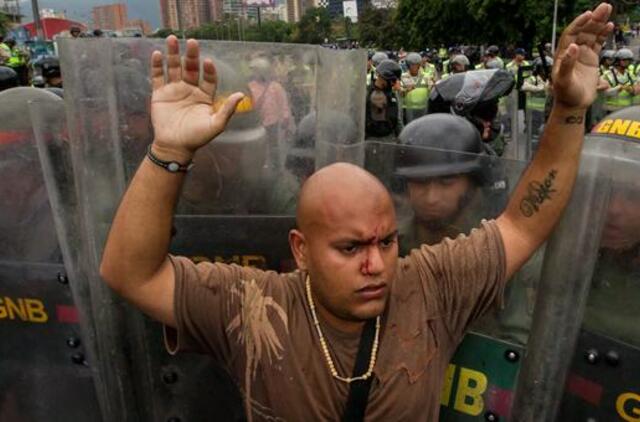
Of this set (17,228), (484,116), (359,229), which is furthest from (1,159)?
(484,116)

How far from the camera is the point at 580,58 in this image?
6.00 feet

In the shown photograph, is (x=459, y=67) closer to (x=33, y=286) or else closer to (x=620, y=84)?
(x=620, y=84)

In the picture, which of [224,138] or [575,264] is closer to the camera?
[575,264]

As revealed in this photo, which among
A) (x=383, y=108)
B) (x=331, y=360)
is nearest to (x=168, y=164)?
(x=331, y=360)

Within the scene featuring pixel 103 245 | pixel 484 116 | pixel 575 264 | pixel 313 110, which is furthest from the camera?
pixel 484 116

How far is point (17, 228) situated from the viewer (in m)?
2.25

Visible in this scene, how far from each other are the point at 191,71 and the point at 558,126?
3.19ft

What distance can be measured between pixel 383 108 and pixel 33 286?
19.3 feet

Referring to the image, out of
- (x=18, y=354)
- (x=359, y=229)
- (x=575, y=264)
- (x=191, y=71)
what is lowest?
(x=18, y=354)

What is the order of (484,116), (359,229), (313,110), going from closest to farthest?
1. (359,229)
2. (313,110)
3. (484,116)

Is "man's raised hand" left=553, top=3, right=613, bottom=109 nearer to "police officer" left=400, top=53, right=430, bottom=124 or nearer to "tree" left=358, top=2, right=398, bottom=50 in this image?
"police officer" left=400, top=53, right=430, bottom=124

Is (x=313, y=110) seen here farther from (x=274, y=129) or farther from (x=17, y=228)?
(x=17, y=228)

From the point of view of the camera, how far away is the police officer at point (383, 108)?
24.1 feet

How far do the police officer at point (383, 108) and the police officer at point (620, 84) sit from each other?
12.8 feet
